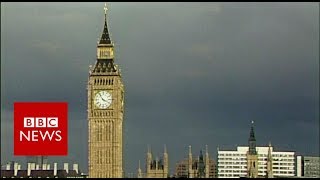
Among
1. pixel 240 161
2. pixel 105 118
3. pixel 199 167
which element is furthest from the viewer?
pixel 240 161

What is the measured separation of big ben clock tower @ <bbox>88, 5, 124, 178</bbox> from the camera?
42.6 metres

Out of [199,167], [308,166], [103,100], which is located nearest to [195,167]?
[199,167]

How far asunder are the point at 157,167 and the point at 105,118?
3596mm

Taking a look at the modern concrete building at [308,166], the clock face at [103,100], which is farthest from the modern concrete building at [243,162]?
the clock face at [103,100]

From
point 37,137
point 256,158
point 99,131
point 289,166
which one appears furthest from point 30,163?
point 37,137

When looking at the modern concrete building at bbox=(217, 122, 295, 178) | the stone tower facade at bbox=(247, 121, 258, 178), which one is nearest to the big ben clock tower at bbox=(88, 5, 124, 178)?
the stone tower facade at bbox=(247, 121, 258, 178)

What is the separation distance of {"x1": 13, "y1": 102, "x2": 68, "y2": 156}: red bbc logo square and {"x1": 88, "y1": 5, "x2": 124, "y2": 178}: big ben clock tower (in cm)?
2036

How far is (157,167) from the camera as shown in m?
43.4

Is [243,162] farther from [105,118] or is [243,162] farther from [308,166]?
[105,118]

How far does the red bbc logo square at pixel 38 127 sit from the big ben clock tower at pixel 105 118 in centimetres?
2036

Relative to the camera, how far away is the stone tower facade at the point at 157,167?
141 feet

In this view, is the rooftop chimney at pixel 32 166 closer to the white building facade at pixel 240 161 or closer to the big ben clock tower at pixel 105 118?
the big ben clock tower at pixel 105 118

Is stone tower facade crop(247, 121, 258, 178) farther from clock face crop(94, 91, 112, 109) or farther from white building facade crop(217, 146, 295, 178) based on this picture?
clock face crop(94, 91, 112, 109)

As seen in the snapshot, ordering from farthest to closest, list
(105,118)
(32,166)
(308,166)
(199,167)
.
Result: (308,166) → (32,166) → (199,167) → (105,118)
